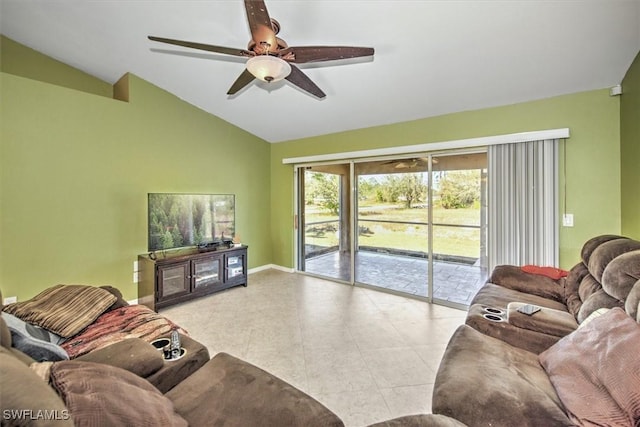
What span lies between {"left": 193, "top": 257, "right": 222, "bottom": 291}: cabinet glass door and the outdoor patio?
1710 mm

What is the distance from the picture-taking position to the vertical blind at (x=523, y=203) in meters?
2.97

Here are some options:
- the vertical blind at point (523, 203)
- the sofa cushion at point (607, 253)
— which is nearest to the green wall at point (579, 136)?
the vertical blind at point (523, 203)

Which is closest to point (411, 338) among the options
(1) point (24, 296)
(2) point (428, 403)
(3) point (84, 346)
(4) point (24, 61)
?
(2) point (428, 403)

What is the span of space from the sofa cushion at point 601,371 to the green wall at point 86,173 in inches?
169

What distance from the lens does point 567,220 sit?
2.95m

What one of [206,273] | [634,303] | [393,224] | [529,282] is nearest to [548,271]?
[529,282]

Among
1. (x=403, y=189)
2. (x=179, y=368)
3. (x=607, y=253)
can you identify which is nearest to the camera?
(x=179, y=368)

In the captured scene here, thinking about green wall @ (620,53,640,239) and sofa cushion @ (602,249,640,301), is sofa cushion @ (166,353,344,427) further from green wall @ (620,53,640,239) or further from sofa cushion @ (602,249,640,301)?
green wall @ (620,53,640,239)

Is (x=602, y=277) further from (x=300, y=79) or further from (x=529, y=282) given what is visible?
(x=300, y=79)

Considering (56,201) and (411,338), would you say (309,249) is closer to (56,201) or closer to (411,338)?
(411,338)

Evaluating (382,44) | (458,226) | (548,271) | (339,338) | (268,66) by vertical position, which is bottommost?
(339,338)

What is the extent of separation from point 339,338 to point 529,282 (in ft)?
6.20

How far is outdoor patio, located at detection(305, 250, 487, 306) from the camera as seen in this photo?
3.77m

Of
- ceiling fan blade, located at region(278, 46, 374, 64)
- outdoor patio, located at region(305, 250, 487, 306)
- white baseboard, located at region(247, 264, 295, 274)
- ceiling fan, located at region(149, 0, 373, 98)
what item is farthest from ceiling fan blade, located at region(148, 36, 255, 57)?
white baseboard, located at region(247, 264, 295, 274)
